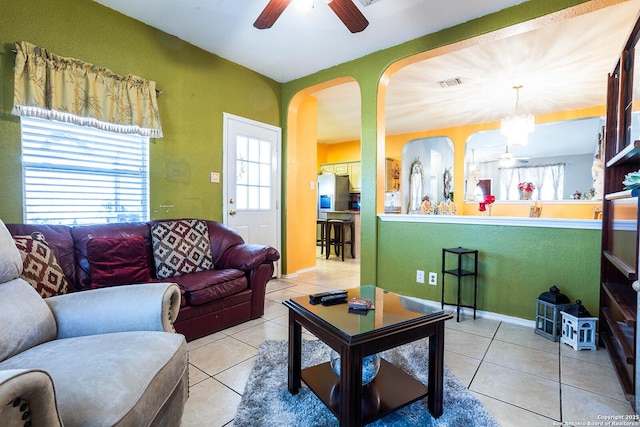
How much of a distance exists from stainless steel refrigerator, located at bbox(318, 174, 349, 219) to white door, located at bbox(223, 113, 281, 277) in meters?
2.85

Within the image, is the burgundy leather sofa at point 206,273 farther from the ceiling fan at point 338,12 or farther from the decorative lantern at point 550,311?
the decorative lantern at point 550,311

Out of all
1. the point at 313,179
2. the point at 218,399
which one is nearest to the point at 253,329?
the point at 218,399

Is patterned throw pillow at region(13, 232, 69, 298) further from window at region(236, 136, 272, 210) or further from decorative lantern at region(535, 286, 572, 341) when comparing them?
decorative lantern at region(535, 286, 572, 341)

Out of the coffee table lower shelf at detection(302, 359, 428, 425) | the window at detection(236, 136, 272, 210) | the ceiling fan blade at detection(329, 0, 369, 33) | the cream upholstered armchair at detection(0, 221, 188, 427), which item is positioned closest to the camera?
the cream upholstered armchair at detection(0, 221, 188, 427)

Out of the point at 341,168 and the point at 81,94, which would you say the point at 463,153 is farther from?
the point at 81,94

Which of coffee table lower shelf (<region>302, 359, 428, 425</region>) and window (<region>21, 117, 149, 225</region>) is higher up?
window (<region>21, 117, 149, 225</region>)

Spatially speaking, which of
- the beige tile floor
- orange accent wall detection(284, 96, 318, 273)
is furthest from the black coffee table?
orange accent wall detection(284, 96, 318, 273)

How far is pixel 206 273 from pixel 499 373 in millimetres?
2250

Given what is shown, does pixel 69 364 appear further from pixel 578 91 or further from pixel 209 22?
pixel 578 91

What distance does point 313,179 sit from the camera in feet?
16.0

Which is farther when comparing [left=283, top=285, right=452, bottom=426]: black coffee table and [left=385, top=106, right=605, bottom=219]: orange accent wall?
[left=385, top=106, right=605, bottom=219]: orange accent wall

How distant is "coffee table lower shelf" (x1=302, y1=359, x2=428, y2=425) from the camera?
1356mm

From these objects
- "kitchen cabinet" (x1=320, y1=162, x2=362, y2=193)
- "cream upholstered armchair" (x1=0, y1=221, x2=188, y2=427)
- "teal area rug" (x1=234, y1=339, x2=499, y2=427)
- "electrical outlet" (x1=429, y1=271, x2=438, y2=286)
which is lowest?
"teal area rug" (x1=234, y1=339, x2=499, y2=427)

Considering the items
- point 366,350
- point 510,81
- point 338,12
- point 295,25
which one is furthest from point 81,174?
point 510,81
